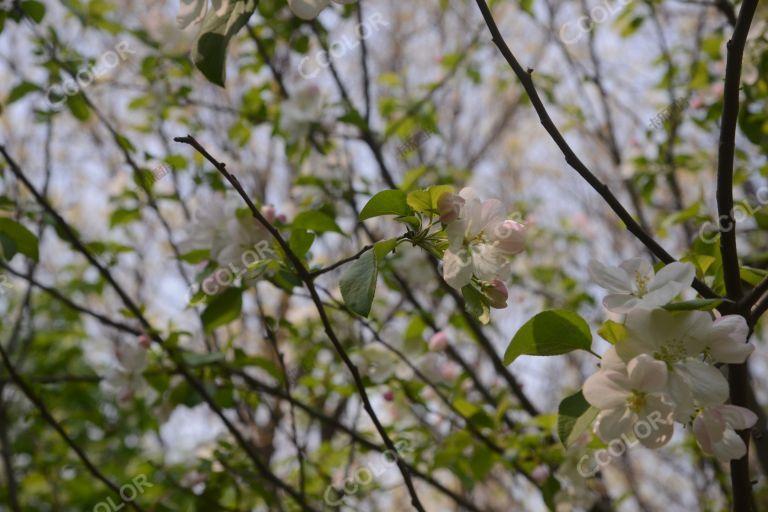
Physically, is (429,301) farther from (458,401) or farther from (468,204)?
(468,204)

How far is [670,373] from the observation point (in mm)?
802

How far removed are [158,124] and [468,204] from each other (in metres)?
1.90

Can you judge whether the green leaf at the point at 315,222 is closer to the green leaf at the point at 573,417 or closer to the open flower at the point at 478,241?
the open flower at the point at 478,241

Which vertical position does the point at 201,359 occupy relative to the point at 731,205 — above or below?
above

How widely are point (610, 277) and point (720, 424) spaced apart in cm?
21

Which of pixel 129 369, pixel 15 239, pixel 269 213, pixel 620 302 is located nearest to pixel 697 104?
pixel 269 213

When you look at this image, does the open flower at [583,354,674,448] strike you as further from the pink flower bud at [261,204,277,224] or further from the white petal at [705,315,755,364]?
the pink flower bud at [261,204,277,224]

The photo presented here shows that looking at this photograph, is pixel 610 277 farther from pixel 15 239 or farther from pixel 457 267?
pixel 15 239

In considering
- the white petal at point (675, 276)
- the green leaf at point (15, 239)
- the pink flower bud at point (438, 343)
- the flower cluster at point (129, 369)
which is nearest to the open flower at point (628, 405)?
the white petal at point (675, 276)

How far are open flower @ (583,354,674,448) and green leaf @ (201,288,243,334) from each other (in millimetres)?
742

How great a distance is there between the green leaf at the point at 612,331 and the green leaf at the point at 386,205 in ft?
0.89

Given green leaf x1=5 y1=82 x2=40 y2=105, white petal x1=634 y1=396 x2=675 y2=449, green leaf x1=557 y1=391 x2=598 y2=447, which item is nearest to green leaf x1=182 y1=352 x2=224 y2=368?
green leaf x1=557 y1=391 x2=598 y2=447

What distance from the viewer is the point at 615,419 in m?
0.83

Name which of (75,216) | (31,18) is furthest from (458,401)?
(75,216)
